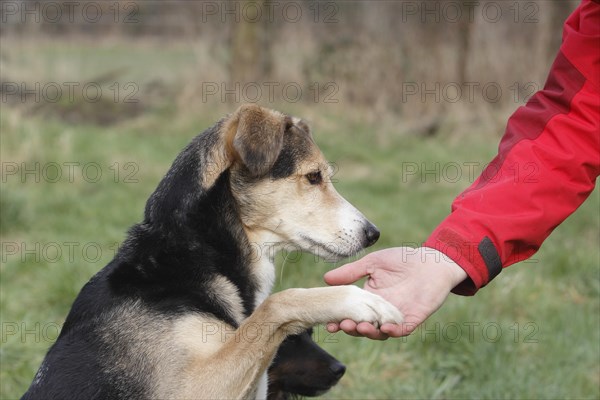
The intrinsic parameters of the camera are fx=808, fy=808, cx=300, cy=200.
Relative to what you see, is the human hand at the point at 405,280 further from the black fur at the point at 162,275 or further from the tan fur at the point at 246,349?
the black fur at the point at 162,275

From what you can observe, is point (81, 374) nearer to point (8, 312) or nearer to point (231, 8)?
point (8, 312)

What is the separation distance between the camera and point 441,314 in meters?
5.45

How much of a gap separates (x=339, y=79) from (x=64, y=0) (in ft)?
42.0

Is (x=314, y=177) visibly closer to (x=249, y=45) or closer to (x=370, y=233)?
(x=370, y=233)

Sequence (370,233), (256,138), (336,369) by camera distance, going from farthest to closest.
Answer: (336,369), (370,233), (256,138)

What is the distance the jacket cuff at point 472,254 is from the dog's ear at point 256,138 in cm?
105

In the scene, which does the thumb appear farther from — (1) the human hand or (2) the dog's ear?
(2) the dog's ear

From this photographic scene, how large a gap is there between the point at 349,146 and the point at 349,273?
24.9 ft

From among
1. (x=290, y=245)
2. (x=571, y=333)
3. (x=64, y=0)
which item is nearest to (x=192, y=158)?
(x=290, y=245)

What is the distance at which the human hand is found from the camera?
2797 mm

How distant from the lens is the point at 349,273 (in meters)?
3.06

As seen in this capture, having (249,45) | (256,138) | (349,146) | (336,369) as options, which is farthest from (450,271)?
(249,45)

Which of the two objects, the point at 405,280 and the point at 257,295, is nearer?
the point at 405,280

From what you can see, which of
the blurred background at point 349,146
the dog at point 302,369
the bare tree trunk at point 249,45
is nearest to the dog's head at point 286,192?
the dog at point 302,369
